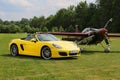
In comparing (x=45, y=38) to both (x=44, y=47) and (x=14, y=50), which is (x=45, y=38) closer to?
(x=44, y=47)

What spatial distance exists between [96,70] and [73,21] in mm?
129067

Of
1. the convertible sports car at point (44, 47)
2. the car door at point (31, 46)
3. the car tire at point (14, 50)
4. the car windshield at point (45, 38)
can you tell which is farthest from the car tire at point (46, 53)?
the car tire at point (14, 50)

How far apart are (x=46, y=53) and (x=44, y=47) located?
324mm

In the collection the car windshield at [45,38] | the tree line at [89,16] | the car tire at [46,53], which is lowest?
the car tire at [46,53]

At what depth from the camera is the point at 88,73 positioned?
1036cm

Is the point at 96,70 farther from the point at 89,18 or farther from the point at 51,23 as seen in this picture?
the point at 51,23

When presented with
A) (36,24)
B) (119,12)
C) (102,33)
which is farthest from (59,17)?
(102,33)

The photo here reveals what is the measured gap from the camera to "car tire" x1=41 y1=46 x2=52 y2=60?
1528 centimetres

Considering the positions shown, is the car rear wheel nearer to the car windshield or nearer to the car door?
the car door

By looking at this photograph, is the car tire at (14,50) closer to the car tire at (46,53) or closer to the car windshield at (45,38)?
the car windshield at (45,38)

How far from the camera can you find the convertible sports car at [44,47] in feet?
49.5

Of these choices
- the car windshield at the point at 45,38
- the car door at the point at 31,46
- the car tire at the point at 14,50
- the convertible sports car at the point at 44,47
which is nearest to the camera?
the convertible sports car at the point at 44,47

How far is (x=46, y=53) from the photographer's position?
50.6ft

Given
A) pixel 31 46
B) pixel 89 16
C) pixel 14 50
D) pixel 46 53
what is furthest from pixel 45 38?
pixel 89 16
